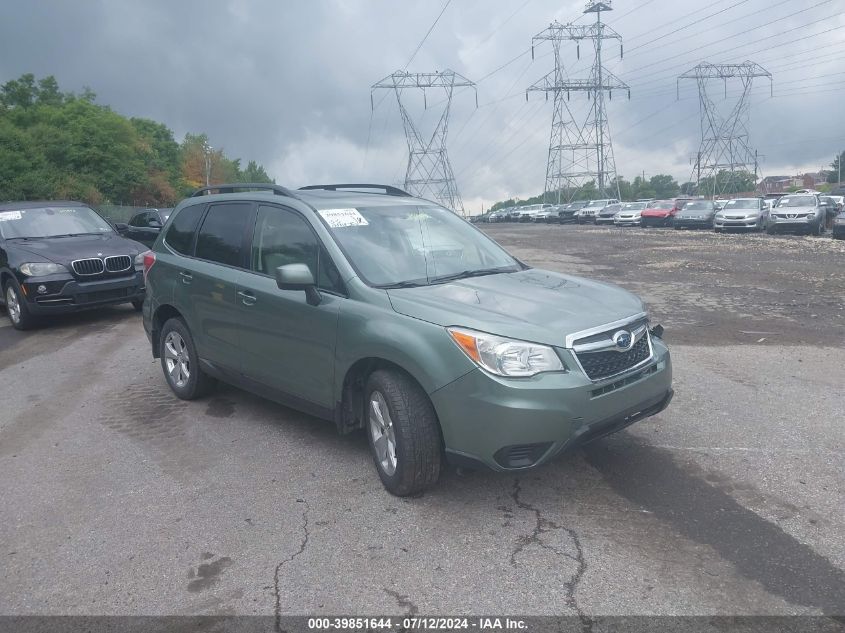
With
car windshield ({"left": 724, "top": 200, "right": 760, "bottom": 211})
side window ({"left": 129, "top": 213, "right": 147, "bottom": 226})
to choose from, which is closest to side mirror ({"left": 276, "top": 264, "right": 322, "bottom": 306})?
side window ({"left": 129, "top": 213, "right": 147, "bottom": 226})

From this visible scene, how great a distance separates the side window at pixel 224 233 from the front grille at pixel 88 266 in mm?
4920

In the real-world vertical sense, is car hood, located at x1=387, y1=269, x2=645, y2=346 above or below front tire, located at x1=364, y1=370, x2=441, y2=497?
above

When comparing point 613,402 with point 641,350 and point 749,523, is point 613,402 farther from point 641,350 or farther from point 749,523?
point 749,523

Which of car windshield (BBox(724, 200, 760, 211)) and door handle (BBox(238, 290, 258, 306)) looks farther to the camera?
car windshield (BBox(724, 200, 760, 211))

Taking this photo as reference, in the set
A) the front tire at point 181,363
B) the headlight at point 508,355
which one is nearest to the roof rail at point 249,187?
the front tire at point 181,363

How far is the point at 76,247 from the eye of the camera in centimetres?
1086

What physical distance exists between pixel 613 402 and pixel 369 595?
5.59ft

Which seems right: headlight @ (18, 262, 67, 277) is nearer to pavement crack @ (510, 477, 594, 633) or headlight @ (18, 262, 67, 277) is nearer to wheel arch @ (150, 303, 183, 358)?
wheel arch @ (150, 303, 183, 358)

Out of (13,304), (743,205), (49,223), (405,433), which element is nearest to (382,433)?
(405,433)

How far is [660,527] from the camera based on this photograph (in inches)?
158

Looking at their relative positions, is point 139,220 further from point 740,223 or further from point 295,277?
point 740,223

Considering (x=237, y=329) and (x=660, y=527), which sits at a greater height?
(x=237, y=329)

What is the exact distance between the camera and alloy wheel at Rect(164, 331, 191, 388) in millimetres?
6559

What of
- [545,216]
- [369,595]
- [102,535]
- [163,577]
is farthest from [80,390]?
[545,216]
